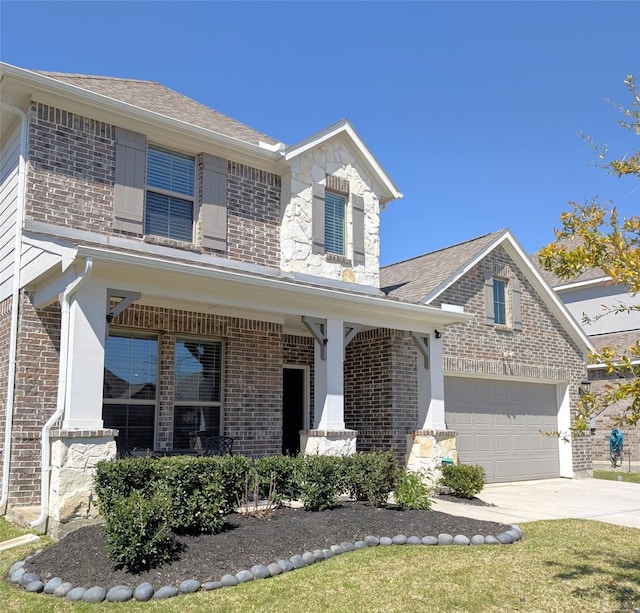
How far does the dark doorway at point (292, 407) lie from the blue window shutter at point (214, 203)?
3466 millimetres

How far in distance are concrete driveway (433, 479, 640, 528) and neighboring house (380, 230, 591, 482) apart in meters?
0.78

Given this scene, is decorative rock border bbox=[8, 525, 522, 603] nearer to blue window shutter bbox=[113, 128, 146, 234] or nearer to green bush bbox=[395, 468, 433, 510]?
green bush bbox=[395, 468, 433, 510]

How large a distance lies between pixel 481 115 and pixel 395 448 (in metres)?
7.04

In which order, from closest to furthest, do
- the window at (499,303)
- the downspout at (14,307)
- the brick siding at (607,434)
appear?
the downspout at (14,307) → the window at (499,303) → the brick siding at (607,434)

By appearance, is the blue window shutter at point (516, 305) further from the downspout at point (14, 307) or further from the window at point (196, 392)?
the downspout at point (14, 307)

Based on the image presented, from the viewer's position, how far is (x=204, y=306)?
10289mm

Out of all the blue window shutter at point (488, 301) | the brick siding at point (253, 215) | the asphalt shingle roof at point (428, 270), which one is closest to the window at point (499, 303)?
the blue window shutter at point (488, 301)

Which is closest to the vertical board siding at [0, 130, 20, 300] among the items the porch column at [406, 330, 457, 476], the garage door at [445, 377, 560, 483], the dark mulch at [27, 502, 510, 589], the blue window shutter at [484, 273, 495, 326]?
the dark mulch at [27, 502, 510, 589]

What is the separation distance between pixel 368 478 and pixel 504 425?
Answer: 6899 millimetres

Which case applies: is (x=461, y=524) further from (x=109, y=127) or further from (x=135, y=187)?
(x=109, y=127)

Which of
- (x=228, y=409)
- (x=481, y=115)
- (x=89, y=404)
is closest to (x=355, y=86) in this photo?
(x=481, y=115)

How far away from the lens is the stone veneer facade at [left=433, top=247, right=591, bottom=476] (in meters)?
14.0

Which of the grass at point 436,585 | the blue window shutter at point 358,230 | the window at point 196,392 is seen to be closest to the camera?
the grass at point 436,585

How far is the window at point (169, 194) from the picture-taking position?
34.4ft
